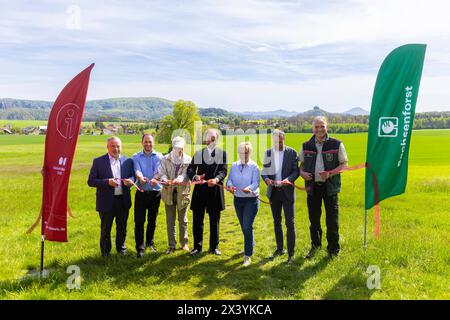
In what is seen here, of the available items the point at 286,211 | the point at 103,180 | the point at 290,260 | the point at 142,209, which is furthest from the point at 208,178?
the point at 290,260

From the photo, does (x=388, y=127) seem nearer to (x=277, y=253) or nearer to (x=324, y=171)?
(x=324, y=171)

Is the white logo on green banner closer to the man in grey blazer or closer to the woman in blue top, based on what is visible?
the man in grey blazer

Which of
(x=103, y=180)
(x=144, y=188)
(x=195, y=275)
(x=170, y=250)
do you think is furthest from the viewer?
(x=170, y=250)

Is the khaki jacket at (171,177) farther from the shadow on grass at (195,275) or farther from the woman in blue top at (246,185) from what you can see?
the shadow on grass at (195,275)

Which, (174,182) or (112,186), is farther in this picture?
(174,182)

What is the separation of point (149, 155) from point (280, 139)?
9.77 feet

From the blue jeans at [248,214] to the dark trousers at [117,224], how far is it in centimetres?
259

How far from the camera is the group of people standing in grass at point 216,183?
738 cm

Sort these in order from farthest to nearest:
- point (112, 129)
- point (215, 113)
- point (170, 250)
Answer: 1. point (215, 113)
2. point (112, 129)
3. point (170, 250)

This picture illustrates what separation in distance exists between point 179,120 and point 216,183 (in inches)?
2078

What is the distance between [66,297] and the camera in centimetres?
580

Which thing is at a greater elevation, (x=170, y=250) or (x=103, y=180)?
(x=103, y=180)

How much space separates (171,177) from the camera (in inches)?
314

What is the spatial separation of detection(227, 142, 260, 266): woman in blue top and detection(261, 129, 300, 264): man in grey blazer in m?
0.39
